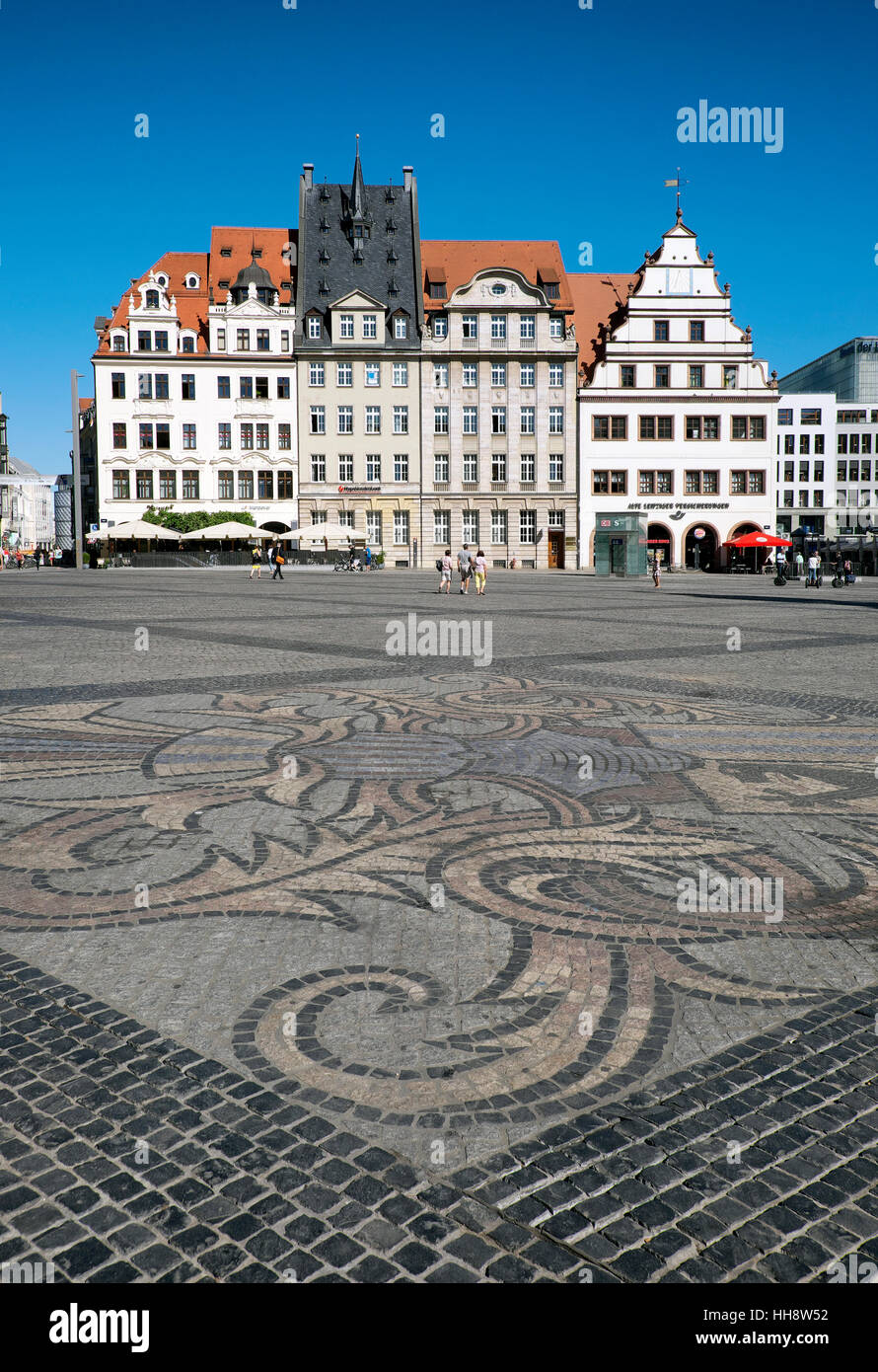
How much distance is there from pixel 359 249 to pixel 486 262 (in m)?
7.55

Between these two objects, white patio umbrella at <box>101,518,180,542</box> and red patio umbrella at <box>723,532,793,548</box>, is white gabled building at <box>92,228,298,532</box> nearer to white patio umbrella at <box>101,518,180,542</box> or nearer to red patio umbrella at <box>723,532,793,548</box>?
white patio umbrella at <box>101,518,180,542</box>

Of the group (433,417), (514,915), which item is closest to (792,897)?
(514,915)

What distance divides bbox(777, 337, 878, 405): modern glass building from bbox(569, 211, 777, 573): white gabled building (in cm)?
5564

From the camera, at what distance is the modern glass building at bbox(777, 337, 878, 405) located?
350 feet

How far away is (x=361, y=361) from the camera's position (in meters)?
60.6

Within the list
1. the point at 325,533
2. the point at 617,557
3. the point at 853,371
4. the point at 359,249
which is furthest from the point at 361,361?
the point at 853,371

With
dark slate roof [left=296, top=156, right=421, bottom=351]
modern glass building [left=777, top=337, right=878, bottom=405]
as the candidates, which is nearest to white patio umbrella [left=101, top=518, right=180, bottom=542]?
dark slate roof [left=296, top=156, right=421, bottom=351]

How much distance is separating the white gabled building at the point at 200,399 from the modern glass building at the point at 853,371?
68747 mm

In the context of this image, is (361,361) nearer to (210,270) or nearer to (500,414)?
(500,414)
